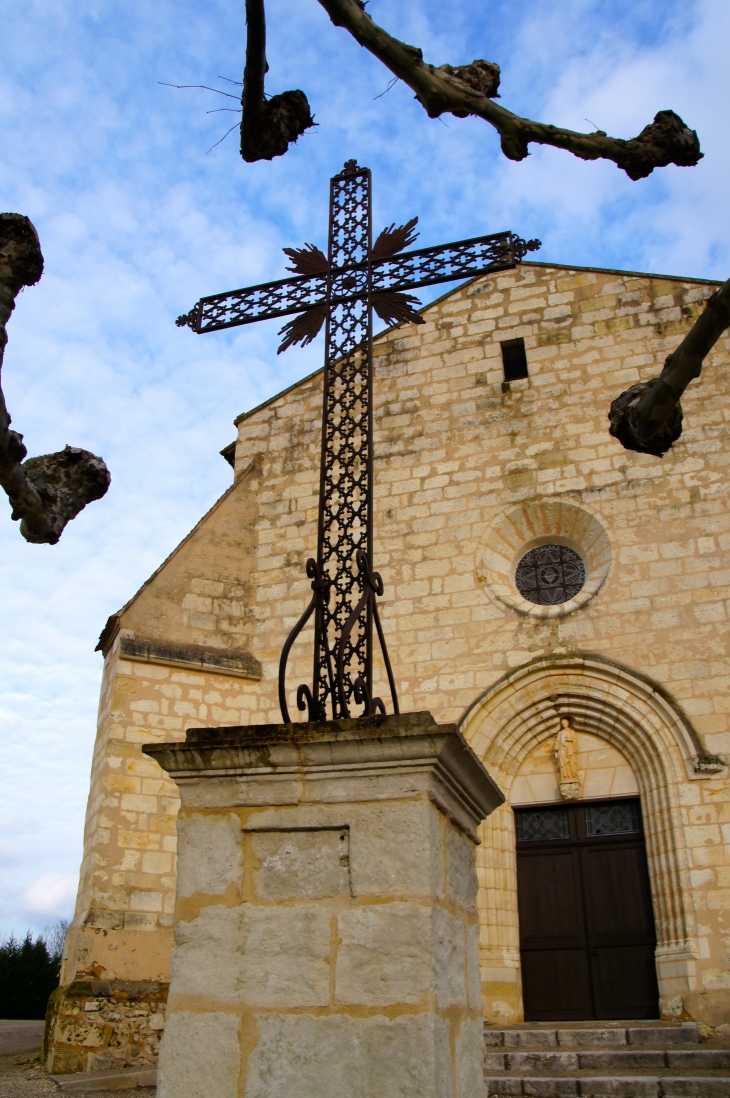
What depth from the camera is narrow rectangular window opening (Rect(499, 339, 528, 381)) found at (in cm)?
1030

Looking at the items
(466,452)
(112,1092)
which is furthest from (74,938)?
(466,452)

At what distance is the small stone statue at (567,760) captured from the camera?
8562mm

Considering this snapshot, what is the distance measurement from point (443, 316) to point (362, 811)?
8.74 m

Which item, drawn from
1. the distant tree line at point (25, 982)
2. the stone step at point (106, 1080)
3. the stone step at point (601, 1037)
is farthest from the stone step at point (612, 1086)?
the distant tree line at point (25, 982)

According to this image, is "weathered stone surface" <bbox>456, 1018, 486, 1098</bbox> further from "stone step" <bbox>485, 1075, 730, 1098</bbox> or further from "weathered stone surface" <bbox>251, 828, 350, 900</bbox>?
"stone step" <bbox>485, 1075, 730, 1098</bbox>

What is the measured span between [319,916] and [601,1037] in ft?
17.0

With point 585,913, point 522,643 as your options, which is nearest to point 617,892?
point 585,913

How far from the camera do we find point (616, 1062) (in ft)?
20.4

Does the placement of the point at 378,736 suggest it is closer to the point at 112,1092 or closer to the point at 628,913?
the point at 112,1092

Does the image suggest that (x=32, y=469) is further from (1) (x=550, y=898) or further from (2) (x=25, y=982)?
(2) (x=25, y=982)

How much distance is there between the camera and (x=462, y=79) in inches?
130

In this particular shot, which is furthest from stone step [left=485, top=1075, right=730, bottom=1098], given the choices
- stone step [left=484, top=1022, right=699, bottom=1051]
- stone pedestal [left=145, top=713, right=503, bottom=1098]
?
stone pedestal [left=145, top=713, right=503, bottom=1098]

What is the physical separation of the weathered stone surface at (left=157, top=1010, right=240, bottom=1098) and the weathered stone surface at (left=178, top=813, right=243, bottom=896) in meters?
0.35

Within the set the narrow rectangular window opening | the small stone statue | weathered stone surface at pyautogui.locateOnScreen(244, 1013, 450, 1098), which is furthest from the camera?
the narrow rectangular window opening
